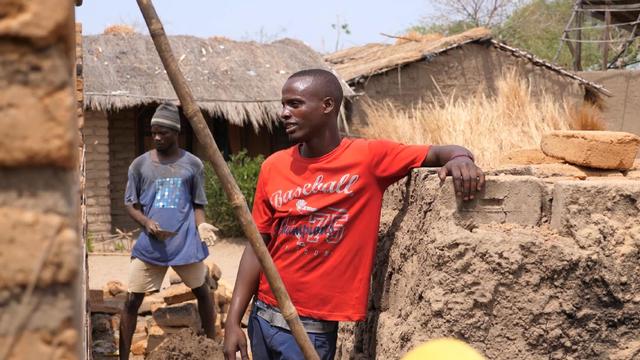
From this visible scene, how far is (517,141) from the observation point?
9.60 meters

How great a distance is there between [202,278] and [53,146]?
5371 millimetres

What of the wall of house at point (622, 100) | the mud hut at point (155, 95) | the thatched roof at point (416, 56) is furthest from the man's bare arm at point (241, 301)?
the wall of house at point (622, 100)

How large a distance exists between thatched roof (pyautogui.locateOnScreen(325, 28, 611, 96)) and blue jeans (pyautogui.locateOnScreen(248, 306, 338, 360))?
36.1ft

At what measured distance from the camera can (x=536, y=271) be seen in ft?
10.2

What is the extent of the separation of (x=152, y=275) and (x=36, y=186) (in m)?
5.24

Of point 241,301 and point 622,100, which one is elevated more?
point 241,301

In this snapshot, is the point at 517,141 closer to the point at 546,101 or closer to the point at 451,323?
the point at 546,101

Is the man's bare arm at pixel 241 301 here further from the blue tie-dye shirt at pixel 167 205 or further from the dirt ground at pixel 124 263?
the dirt ground at pixel 124 263

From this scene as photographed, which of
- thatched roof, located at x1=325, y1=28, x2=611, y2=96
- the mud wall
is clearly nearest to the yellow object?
the mud wall

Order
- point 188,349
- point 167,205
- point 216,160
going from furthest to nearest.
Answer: point 167,205 → point 188,349 → point 216,160

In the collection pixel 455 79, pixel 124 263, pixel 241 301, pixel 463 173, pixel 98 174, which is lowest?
pixel 124 263

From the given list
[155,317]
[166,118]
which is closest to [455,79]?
[155,317]

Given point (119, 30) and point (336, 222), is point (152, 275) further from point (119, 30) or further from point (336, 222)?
point (119, 30)

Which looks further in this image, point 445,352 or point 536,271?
point 536,271
